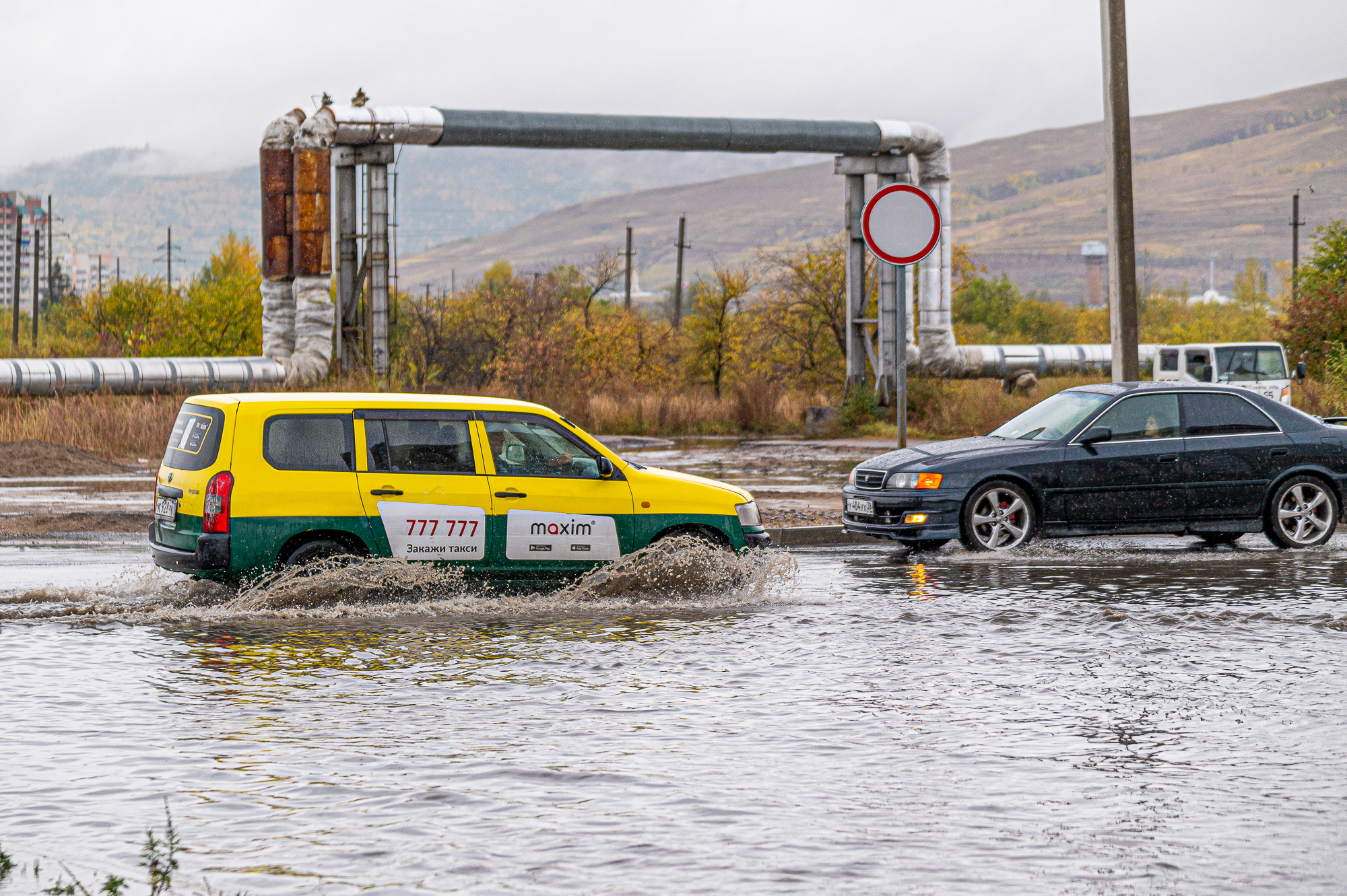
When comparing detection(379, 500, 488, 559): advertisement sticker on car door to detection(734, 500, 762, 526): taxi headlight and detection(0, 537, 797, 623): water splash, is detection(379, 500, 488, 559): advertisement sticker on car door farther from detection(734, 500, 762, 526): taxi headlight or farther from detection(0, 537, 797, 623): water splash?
detection(734, 500, 762, 526): taxi headlight

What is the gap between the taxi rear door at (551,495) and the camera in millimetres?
10398

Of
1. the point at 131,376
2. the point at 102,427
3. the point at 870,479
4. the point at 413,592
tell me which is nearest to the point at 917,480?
the point at 870,479

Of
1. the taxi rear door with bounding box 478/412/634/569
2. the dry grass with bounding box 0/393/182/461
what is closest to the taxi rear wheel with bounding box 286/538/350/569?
the taxi rear door with bounding box 478/412/634/569

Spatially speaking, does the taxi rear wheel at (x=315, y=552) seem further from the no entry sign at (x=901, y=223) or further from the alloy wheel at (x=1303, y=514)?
the alloy wheel at (x=1303, y=514)

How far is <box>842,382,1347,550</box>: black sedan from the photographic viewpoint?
13188 mm

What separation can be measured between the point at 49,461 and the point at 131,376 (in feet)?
29.6

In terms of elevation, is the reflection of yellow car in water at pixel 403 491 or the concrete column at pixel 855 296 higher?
the concrete column at pixel 855 296

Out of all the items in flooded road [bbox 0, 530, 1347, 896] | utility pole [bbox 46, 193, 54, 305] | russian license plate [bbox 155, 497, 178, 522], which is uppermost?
utility pole [bbox 46, 193, 54, 305]

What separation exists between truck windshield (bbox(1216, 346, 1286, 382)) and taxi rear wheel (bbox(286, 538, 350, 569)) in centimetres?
2430

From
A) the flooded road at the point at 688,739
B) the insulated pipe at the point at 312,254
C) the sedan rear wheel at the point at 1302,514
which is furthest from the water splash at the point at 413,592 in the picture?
the insulated pipe at the point at 312,254

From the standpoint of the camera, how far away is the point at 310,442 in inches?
399

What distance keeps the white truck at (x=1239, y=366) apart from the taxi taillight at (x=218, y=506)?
78.6 feet

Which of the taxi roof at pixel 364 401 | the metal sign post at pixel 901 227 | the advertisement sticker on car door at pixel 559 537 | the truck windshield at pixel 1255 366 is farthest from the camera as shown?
the truck windshield at pixel 1255 366

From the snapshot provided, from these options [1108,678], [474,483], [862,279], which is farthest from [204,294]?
[1108,678]
